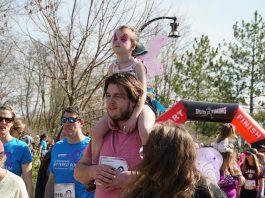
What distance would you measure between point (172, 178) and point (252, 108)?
3324cm

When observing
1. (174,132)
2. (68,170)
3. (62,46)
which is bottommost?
(68,170)

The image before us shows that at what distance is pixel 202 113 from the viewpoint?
11828 mm

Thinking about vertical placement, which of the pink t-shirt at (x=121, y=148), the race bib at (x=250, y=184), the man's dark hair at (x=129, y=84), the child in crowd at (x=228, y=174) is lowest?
the race bib at (x=250, y=184)

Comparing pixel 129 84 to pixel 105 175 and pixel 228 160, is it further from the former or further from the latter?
pixel 228 160

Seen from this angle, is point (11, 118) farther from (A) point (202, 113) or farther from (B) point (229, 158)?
(A) point (202, 113)

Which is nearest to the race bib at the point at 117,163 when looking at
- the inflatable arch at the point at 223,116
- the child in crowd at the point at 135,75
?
the child in crowd at the point at 135,75

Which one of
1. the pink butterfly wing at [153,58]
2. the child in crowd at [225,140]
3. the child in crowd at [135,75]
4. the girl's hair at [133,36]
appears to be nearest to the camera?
the child in crowd at [135,75]

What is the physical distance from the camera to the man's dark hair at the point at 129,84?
3145 millimetres

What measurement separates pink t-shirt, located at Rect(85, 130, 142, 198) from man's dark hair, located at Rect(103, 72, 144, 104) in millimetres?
233

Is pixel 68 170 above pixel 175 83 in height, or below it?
below

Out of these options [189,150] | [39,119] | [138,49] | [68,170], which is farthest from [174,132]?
[39,119]

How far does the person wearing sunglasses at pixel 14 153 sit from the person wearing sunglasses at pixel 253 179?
564cm

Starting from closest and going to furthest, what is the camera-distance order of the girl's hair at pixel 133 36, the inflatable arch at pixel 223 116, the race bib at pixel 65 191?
the girl's hair at pixel 133 36 → the race bib at pixel 65 191 → the inflatable arch at pixel 223 116

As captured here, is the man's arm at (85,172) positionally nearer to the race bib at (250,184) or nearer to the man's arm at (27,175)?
the man's arm at (27,175)
